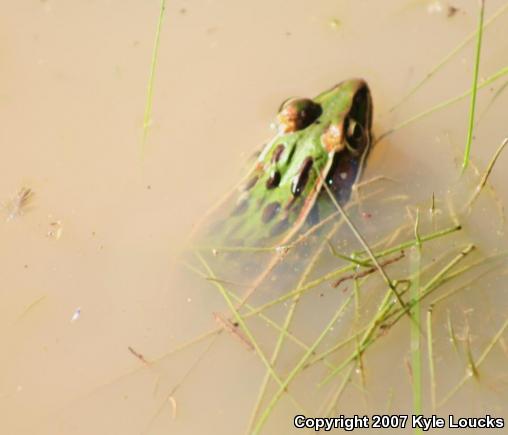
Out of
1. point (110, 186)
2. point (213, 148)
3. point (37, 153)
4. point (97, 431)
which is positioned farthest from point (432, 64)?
point (97, 431)

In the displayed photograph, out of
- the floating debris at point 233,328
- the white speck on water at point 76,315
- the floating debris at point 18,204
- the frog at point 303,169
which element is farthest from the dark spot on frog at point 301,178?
the floating debris at point 18,204

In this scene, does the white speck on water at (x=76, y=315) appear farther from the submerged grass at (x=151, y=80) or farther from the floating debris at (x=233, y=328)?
the submerged grass at (x=151, y=80)

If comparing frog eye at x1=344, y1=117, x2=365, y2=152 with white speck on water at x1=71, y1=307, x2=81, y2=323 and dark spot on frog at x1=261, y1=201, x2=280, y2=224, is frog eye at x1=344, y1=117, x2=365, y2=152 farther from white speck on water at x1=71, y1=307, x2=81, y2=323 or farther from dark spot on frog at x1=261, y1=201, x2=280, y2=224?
white speck on water at x1=71, y1=307, x2=81, y2=323

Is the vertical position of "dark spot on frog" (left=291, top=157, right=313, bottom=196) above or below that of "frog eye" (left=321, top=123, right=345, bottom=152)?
below

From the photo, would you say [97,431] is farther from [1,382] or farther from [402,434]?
[402,434]

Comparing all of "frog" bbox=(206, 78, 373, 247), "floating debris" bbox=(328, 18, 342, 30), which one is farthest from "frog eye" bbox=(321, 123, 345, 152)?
"floating debris" bbox=(328, 18, 342, 30)

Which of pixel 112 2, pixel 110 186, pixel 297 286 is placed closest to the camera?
pixel 297 286
